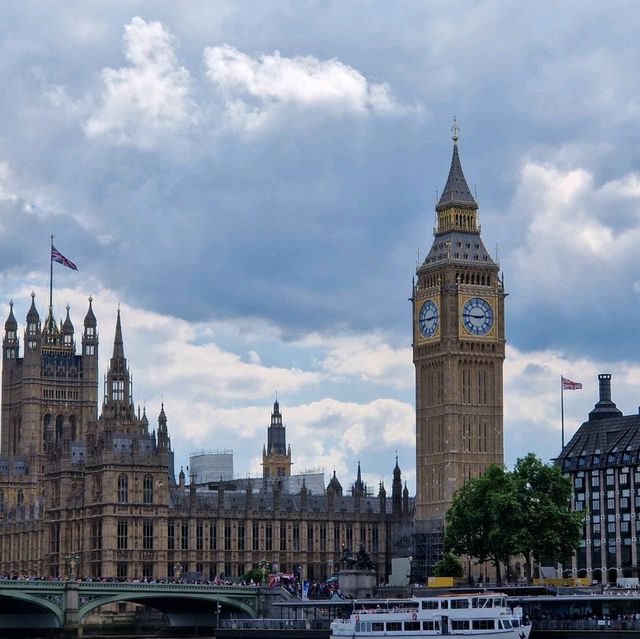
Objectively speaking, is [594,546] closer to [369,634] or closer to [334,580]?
[334,580]

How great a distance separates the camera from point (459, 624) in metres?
132

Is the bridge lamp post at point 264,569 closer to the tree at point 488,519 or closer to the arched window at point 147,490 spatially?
the arched window at point 147,490

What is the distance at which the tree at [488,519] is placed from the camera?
16012cm

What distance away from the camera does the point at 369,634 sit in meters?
138

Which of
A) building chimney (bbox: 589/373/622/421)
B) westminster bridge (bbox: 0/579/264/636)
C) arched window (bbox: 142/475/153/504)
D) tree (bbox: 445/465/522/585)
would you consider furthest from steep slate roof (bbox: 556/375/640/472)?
arched window (bbox: 142/475/153/504)

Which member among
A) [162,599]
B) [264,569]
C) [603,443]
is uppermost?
[603,443]

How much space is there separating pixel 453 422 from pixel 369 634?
210 ft

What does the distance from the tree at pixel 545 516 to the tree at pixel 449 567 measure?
42.5 ft

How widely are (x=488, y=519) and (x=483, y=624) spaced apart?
3252 centimetres

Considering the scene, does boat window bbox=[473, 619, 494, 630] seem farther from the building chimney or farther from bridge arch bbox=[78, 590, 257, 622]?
the building chimney

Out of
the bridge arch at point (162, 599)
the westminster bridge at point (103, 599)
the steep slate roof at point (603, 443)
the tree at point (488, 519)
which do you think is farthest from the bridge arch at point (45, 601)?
the steep slate roof at point (603, 443)

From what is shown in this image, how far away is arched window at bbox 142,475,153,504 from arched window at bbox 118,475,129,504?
186cm

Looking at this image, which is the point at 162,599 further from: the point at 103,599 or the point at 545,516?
the point at 545,516

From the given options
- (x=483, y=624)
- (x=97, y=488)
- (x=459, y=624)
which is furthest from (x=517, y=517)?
(x=97, y=488)
